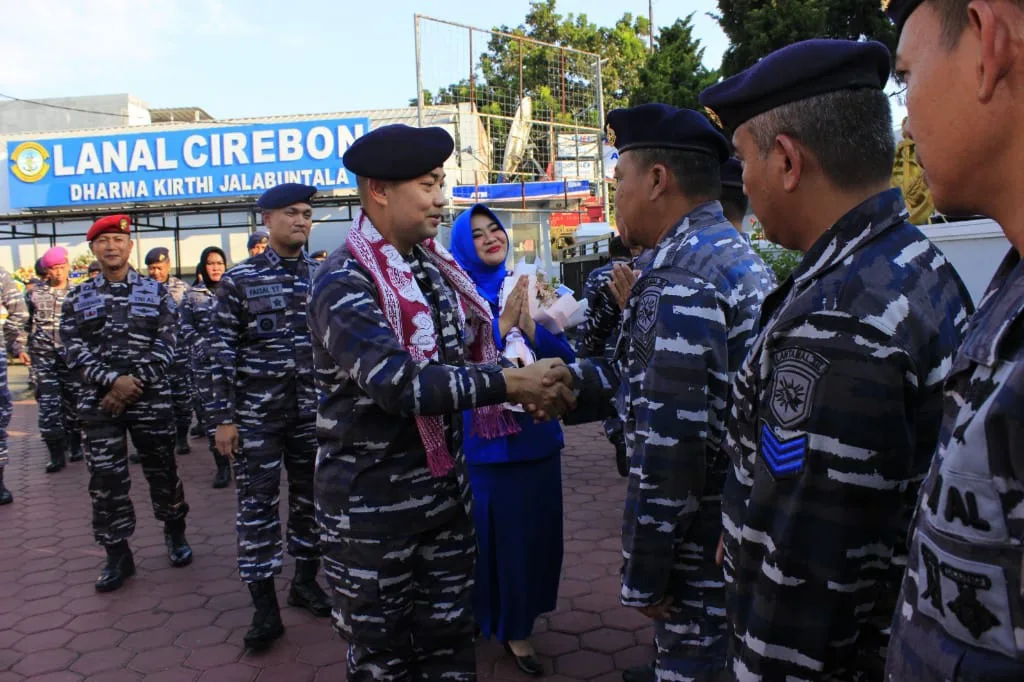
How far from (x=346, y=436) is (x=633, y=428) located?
2.92ft

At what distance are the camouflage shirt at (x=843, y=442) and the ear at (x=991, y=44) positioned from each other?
1.48 ft

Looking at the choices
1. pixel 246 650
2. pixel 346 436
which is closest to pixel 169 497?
pixel 246 650

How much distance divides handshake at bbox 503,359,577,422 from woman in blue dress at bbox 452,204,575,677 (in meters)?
0.72

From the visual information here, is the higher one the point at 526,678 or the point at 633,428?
the point at 633,428

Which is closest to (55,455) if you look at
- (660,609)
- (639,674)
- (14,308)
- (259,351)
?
(14,308)

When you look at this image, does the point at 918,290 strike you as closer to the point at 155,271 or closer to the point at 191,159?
the point at 155,271

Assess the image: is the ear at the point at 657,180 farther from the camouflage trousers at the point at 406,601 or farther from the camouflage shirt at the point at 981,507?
the camouflage shirt at the point at 981,507

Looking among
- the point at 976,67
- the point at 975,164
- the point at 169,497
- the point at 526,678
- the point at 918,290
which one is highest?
the point at 976,67

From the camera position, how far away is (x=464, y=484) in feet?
7.96

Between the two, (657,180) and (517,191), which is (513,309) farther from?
(517,191)

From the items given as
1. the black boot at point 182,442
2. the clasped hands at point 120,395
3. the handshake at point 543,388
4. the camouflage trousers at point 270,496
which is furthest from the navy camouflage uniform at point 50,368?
the handshake at point 543,388

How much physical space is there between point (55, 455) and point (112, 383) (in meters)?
4.22

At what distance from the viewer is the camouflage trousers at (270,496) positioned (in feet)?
12.3

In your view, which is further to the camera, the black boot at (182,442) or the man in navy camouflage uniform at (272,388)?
the black boot at (182,442)
